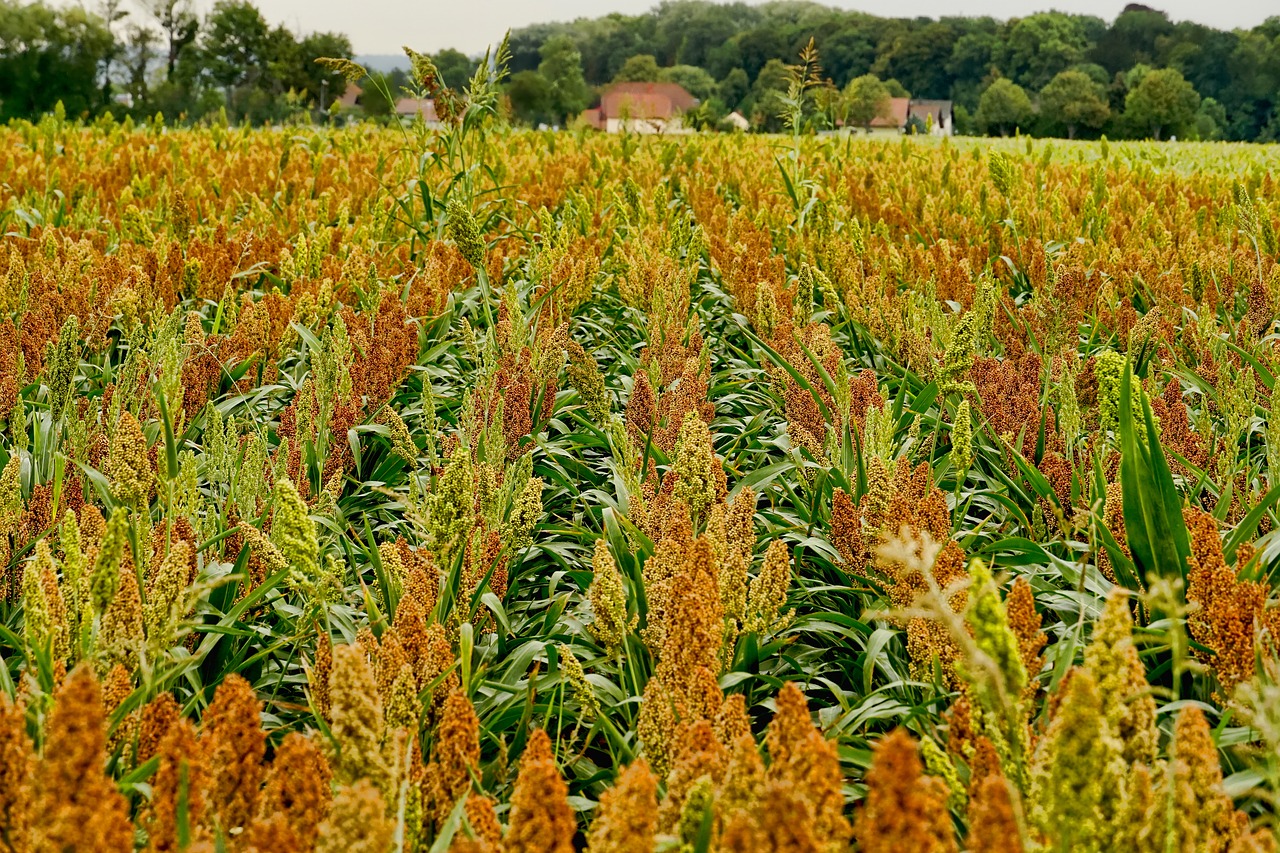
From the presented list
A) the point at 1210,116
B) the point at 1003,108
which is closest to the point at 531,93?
the point at 1003,108

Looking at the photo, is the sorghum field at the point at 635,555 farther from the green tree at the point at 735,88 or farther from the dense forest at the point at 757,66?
the green tree at the point at 735,88

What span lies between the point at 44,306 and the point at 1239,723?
13.7 ft

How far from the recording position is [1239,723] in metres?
1.88

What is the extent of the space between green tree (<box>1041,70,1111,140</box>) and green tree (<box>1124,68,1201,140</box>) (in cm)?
361

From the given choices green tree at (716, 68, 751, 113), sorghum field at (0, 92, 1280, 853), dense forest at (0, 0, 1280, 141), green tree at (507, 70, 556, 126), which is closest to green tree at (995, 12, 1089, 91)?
dense forest at (0, 0, 1280, 141)

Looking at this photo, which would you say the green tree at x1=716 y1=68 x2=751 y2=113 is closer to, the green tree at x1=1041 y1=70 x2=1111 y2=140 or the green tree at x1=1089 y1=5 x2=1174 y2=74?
the green tree at x1=1041 y1=70 x2=1111 y2=140

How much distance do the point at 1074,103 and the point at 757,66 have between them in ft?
108

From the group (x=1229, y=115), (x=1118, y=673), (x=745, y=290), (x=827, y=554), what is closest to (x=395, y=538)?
(x=827, y=554)

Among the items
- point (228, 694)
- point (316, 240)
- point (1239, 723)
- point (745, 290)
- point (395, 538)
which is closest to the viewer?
point (228, 694)

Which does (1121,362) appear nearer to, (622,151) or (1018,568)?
(1018,568)

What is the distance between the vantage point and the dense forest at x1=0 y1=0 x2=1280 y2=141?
154 ft

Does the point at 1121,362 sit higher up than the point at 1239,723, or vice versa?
the point at 1121,362

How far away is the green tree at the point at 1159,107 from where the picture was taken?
183 ft

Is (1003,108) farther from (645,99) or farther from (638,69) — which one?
(645,99)
